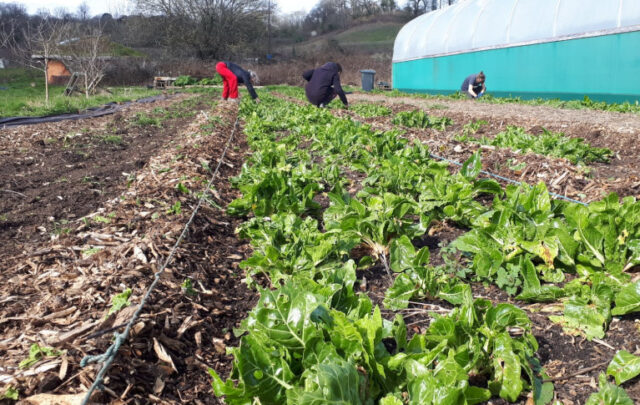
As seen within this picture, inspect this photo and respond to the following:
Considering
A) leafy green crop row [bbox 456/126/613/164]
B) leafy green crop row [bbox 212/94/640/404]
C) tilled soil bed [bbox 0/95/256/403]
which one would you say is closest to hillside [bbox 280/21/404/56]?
leafy green crop row [bbox 456/126/613/164]

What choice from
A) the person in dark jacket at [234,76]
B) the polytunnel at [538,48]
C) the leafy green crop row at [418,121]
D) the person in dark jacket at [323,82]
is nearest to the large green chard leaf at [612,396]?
the leafy green crop row at [418,121]

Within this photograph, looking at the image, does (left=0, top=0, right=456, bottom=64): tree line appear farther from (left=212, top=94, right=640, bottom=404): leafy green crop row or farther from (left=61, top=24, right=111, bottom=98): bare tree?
(left=212, top=94, right=640, bottom=404): leafy green crop row

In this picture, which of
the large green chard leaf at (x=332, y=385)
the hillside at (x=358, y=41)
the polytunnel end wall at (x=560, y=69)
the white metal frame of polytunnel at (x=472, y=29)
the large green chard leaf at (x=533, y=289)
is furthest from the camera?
the hillside at (x=358, y=41)

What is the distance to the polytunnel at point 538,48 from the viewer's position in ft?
45.2

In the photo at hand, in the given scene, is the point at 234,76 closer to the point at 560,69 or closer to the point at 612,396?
the point at 560,69

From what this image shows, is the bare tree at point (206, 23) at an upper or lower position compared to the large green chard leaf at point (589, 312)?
upper

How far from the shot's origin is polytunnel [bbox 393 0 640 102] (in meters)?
13.8

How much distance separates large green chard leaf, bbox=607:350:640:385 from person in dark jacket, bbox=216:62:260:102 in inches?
611

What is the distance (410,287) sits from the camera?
2.74 m

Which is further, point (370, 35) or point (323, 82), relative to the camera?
point (370, 35)

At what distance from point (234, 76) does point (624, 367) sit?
17030 millimetres

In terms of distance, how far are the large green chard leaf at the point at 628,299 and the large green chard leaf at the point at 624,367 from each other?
362 mm

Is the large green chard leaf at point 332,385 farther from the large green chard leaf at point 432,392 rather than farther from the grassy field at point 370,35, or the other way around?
the grassy field at point 370,35

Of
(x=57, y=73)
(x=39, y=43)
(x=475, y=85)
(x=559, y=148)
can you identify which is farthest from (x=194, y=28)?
Result: (x=559, y=148)
